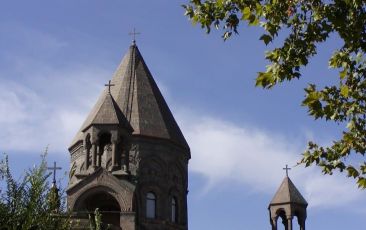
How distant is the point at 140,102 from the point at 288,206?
8.84 metres

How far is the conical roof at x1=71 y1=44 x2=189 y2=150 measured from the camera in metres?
39.9

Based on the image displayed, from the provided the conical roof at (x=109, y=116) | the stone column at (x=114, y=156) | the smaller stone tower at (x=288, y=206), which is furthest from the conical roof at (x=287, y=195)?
the stone column at (x=114, y=156)

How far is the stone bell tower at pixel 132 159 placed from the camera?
3266 cm

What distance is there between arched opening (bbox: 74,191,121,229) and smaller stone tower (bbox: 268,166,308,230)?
32.1ft

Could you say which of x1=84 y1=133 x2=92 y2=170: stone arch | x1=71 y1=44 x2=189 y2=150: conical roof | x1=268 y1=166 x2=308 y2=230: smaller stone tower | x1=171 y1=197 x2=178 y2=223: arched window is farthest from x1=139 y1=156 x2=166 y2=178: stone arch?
x1=268 y1=166 x2=308 y2=230: smaller stone tower

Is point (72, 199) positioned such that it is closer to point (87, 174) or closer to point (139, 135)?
point (87, 174)

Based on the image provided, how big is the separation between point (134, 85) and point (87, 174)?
31.2ft

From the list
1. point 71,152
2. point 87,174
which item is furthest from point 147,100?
point 87,174

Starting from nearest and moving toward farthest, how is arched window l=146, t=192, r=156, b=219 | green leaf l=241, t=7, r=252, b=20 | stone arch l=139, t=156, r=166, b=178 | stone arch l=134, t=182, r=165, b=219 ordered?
green leaf l=241, t=7, r=252, b=20 → stone arch l=134, t=182, r=165, b=219 → arched window l=146, t=192, r=156, b=219 → stone arch l=139, t=156, r=166, b=178

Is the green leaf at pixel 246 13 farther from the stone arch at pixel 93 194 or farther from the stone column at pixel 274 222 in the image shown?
the stone column at pixel 274 222

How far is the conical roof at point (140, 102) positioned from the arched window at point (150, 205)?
2.92m

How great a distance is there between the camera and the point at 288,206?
132ft

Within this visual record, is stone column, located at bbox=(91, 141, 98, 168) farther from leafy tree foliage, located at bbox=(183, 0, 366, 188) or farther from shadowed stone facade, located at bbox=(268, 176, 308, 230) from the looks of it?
leafy tree foliage, located at bbox=(183, 0, 366, 188)

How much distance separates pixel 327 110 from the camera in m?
12.4
